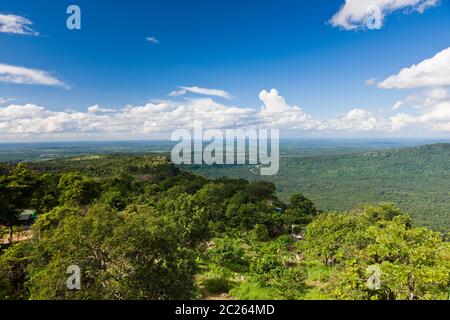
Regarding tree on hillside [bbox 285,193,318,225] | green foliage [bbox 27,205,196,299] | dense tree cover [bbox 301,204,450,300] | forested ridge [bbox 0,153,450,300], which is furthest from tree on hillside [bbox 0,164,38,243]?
tree on hillside [bbox 285,193,318,225]

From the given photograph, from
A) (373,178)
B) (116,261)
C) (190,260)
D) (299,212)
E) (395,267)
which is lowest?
(373,178)

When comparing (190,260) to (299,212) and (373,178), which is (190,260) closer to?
(299,212)

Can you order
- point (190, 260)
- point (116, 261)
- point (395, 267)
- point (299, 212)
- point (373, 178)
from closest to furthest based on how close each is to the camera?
point (116, 261), point (395, 267), point (190, 260), point (299, 212), point (373, 178)

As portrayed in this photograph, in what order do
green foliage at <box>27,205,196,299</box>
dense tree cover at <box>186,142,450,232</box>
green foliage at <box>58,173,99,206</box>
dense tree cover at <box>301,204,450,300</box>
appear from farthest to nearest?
dense tree cover at <box>186,142,450,232</box>
green foliage at <box>58,173,99,206</box>
dense tree cover at <box>301,204,450,300</box>
green foliage at <box>27,205,196,299</box>

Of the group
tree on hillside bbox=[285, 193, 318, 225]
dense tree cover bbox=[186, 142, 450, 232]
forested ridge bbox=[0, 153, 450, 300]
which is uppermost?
forested ridge bbox=[0, 153, 450, 300]

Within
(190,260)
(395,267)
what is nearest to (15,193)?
(190,260)

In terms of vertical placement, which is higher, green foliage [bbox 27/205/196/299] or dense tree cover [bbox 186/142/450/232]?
green foliage [bbox 27/205/196/299]

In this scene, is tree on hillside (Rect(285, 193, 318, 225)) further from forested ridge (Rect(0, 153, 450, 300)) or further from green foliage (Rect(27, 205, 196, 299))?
green foliage (Rect(27, 205, 196, 299))

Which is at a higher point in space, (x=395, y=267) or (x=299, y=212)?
(x=395, y=267)

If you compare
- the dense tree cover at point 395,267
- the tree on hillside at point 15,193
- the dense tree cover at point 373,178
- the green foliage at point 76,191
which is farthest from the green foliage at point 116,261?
the dense tree cover at point 373,178
